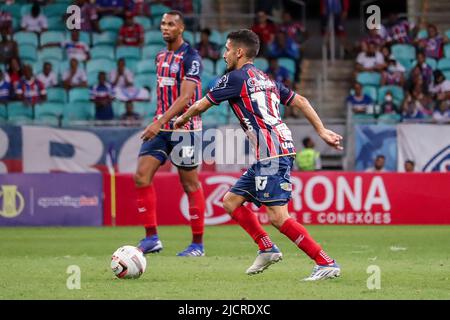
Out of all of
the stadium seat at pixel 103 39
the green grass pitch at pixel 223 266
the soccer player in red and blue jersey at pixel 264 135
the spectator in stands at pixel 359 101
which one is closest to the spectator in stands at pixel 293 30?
the spectator in stands at pixel 359 101

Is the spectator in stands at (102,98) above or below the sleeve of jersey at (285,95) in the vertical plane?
below

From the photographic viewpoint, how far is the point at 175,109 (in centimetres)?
1156

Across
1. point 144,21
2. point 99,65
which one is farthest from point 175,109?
point 144,21

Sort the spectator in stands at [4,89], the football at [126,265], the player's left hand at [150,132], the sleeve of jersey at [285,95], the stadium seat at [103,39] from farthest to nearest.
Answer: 1. the stadium seat at [103,39]
2. the spectator in stands at [4,89]
3. the player's left hand at [150,132]
4. the sleeve of jersey at [285,95]
5. the football at [126,265]

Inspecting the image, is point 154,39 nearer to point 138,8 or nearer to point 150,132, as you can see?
point 138,8

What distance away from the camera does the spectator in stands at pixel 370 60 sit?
22.3m

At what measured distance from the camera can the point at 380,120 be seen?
2045cm

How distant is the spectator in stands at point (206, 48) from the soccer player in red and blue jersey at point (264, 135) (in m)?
12.2


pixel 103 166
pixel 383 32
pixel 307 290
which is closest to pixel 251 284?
pixel 307 290

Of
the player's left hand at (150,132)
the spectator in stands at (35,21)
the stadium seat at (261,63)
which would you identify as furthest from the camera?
the spectator in stands at (35,21)

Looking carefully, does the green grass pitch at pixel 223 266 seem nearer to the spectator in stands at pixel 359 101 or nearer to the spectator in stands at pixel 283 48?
the spectator in stands at pixel 359 101

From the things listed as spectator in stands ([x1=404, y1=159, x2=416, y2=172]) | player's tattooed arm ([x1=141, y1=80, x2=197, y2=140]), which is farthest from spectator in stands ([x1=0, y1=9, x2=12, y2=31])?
player's tattooed arm ([x1=141, y1=80, x2=197, y2=140])

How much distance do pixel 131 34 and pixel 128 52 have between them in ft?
1.57

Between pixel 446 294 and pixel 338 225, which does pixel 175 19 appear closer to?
pixel 446 294
